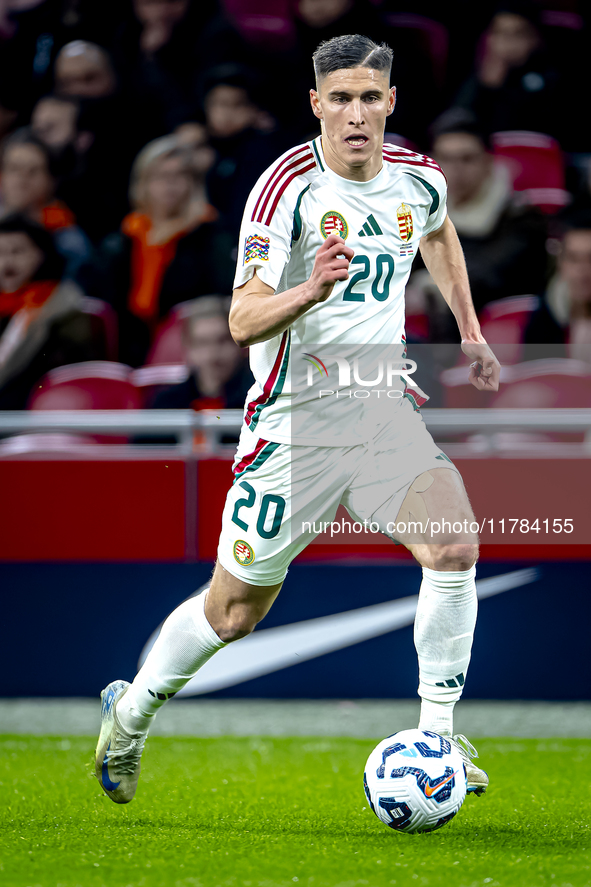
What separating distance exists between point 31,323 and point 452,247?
322cm

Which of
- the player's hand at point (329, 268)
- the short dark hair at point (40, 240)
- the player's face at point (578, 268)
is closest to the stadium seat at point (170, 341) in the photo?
the short dark hair at point (40, 240)

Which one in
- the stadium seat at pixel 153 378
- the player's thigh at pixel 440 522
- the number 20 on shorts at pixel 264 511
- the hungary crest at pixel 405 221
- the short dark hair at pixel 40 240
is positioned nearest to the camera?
the player's thigh at pixel 440 522

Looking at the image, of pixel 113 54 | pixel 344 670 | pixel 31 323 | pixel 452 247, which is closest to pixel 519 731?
pixel 344 670

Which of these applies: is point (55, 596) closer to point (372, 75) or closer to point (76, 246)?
point (76, 246)

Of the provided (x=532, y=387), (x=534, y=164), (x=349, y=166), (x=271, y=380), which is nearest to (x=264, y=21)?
(x=534, y=164)

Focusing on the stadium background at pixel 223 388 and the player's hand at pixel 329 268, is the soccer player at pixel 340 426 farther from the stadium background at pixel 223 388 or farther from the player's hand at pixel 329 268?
the stadium background at pixel 223 388

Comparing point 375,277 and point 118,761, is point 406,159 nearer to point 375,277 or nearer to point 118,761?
point 375,277

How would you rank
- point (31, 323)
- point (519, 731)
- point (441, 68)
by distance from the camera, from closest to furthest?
point (519, 731), point (31, 323), point (441, 68)

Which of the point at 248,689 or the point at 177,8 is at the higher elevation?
the point at 177,8

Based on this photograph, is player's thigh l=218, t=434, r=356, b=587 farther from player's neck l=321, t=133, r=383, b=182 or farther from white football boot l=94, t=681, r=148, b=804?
player's neck l=321, t=133, r=383, b=182

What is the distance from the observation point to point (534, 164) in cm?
654

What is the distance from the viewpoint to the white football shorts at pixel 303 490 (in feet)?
9.23

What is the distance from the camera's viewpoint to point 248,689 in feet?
15.5

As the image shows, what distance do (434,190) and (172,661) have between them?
155 centimetres
